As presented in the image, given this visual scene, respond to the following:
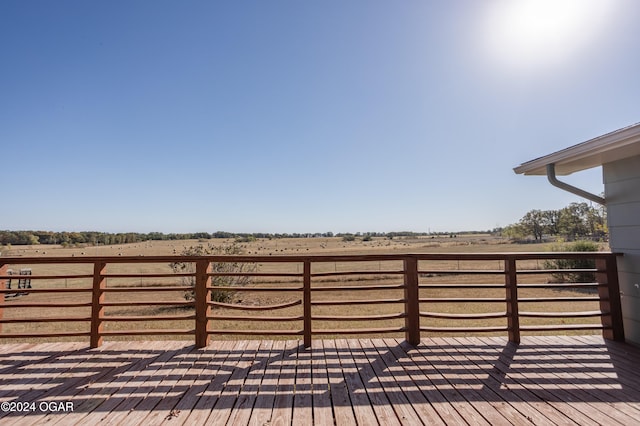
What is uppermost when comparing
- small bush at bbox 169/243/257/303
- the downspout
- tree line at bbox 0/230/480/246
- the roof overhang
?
the roof overhang

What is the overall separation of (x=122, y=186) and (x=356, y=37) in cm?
1404

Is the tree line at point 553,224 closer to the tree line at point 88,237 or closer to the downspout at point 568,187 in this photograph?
the downspout at point 568,187

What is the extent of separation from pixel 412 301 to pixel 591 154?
2.49m

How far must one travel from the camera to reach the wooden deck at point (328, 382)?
1935 mm

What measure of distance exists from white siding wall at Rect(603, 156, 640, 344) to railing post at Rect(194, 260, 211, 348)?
5.01 metres

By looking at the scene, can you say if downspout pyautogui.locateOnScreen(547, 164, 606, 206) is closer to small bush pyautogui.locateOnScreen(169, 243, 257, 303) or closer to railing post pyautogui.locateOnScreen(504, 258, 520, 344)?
railing post pyautogui.locateOnScreen(504, 258, 520, 344)

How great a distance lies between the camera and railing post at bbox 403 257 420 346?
3.41 meters

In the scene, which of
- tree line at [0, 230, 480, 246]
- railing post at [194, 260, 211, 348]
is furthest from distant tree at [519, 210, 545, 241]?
railing post at [194, 260, 211, 348]

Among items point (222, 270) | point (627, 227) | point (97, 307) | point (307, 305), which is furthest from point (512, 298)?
point (222, 270)

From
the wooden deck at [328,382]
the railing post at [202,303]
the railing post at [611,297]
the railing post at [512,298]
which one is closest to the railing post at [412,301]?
the wooden deck at [328,382]

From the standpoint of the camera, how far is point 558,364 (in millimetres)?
2795

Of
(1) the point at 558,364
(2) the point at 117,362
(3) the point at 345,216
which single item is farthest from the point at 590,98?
(3) the point at 345,216

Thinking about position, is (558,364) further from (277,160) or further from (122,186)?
(122,186)

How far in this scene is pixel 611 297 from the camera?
11.3ft
